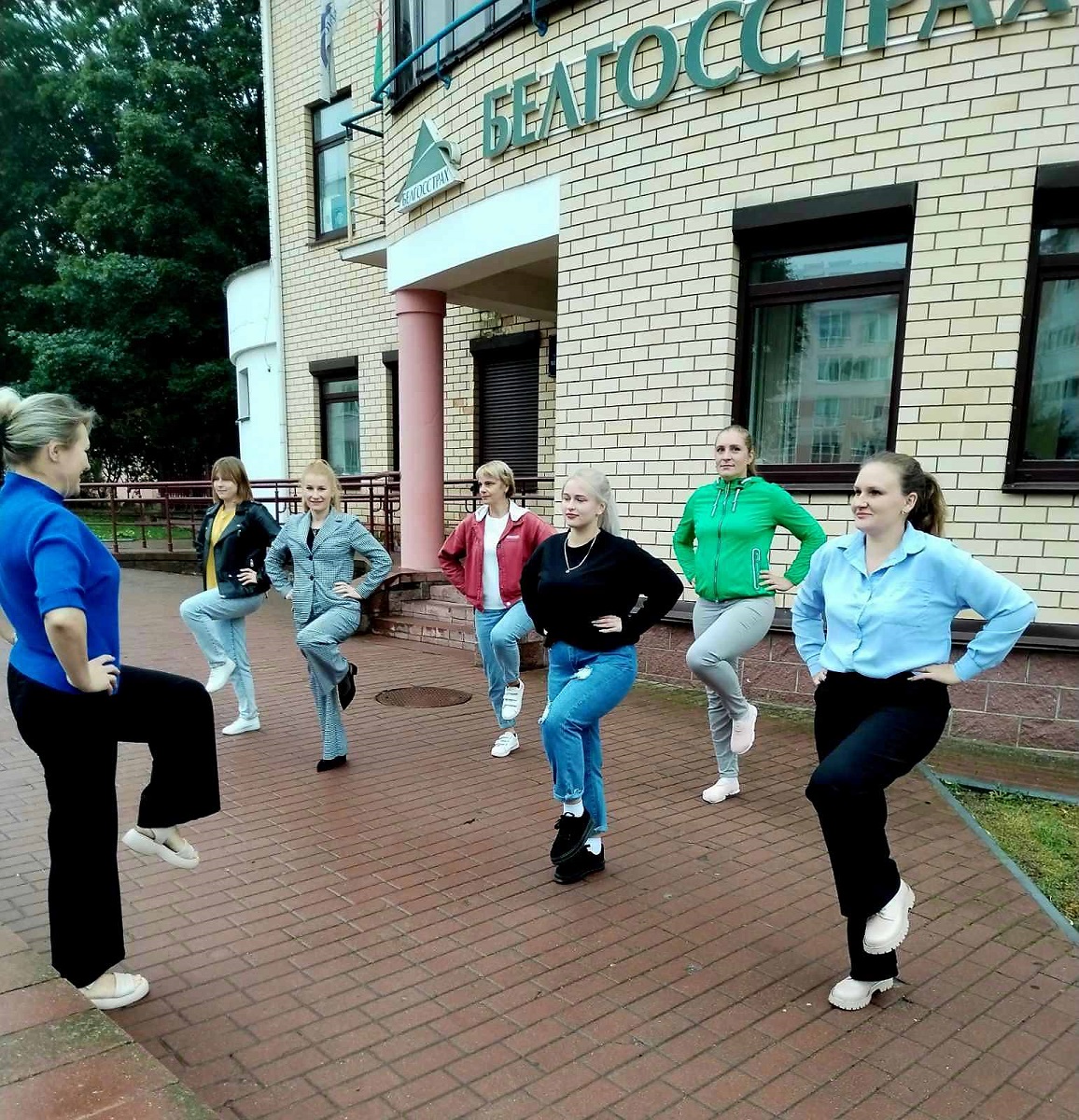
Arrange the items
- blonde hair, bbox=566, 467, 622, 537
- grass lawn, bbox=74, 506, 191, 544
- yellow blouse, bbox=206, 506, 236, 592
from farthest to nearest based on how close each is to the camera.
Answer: grass lawn, bbox=74, 506, 191, 544 < yellow blouse, bbox=206, 506, 236, 592 < blonde hair, bbox=566, 467, 622, 537

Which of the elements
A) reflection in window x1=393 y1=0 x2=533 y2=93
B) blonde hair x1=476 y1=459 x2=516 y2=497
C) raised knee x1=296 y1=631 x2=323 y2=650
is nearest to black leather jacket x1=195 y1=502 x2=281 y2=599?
raised knee x1=296 y1=631 x2=323 y2=650

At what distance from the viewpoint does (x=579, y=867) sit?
3824 mm

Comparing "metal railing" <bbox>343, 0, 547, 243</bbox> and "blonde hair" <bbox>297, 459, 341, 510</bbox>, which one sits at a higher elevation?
"metal railing" <bbox>343, 0, 547, 243</bbox>

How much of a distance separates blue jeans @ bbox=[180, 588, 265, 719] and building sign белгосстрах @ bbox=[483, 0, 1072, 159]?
15.2ft

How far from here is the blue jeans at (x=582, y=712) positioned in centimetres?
370

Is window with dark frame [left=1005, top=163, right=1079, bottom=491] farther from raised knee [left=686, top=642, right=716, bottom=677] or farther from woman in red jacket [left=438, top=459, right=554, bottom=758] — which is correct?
woman in red jacket [left=438, top=459, right=554, bottom=758]

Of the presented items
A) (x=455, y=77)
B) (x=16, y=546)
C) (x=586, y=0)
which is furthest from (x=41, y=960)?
(x=455, y=77)

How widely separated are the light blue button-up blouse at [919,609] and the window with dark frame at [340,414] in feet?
37.6

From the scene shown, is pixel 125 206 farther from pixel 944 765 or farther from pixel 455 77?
pixel 944 765

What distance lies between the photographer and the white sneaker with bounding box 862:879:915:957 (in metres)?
2.85

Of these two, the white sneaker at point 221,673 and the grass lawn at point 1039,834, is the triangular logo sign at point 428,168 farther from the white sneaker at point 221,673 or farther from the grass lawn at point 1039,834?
the grass lawn at point 1039,834

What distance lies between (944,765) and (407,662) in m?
4.59

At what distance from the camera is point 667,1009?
2.90m

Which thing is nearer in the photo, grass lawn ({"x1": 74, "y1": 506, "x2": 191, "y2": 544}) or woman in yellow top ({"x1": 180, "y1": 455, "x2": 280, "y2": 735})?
woman in yellow top ({"x1": 180, "y1": 455, "x2": 280, "y2": 735})
